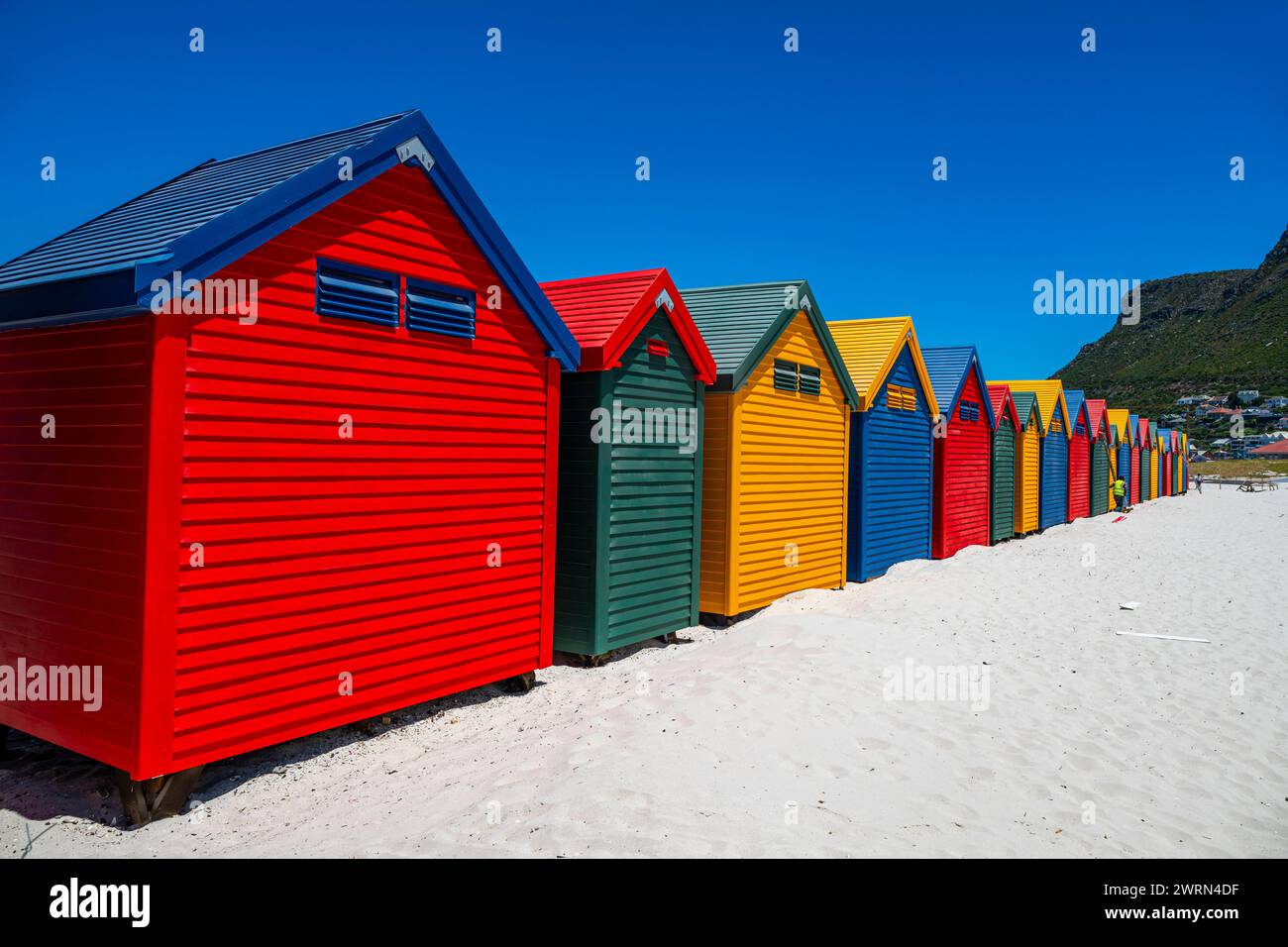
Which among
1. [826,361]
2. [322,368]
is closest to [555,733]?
[322,368]

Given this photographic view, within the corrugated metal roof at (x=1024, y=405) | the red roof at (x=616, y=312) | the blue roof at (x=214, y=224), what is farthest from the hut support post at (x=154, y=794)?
the corrugated metal roof at (x=1024, y=405)

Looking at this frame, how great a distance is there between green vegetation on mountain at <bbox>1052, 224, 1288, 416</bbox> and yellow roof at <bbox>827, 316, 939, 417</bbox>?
384 feet

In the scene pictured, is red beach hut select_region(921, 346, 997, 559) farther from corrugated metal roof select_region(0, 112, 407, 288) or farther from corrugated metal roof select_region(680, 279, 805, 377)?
corrugated metal roof select_region(0, 112, 407, 288)

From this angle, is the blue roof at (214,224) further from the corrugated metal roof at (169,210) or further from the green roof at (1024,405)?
the green roof at (1024,405)

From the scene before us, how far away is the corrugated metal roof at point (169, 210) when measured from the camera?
517cm

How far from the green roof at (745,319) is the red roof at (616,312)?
1.99 feet

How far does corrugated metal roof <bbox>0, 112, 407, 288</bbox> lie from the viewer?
517 cm

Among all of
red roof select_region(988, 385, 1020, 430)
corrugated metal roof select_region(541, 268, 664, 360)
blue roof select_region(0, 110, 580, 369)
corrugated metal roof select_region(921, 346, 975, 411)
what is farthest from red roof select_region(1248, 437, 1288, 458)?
blue roof select_region(0, 110, 580, 369)

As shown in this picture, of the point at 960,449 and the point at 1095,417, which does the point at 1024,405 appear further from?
the point at 1095,417

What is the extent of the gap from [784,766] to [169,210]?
596 centimetres

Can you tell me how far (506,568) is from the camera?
24.1 feet

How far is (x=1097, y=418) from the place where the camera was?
109 ft

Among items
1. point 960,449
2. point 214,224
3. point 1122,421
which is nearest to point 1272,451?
point 1122,421
